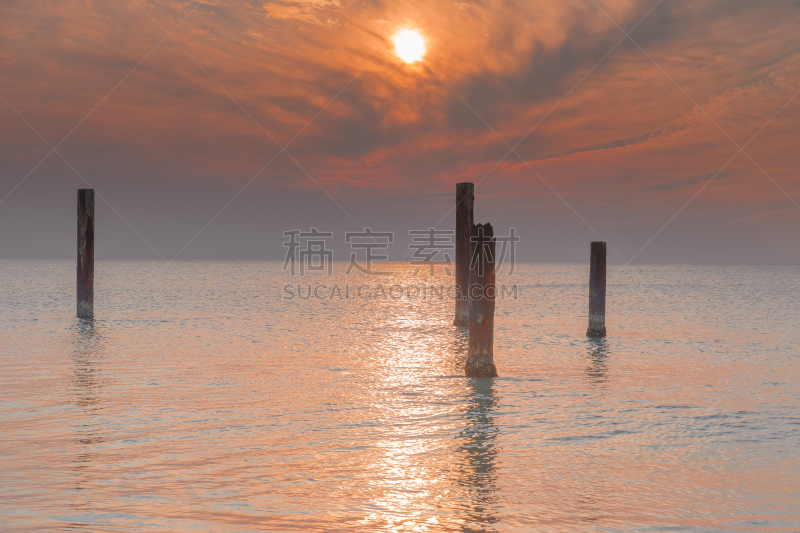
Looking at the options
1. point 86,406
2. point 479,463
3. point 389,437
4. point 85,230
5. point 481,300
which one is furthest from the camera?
point 85,230

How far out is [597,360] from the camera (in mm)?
16047

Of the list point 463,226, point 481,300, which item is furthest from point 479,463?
point 463,226

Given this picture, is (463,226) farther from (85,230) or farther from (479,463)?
(85,230)

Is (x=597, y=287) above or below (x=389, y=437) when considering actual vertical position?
above

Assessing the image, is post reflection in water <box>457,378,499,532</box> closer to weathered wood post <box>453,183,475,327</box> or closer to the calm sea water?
the calm sea water

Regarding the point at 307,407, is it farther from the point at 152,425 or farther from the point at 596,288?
the point at 596,288

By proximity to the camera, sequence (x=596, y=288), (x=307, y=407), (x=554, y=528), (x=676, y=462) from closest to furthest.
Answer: (x=554, y=528) < (x=676, y=462) < (x=307, y=407) < (x=596, y=288)

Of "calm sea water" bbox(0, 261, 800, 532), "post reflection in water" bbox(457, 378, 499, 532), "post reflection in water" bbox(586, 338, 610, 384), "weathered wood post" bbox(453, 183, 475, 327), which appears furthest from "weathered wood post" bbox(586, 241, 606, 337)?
"post reflection in water" bbox(457, 378, 499, 532)

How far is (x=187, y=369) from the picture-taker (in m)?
13.5

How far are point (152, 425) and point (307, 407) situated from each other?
246 centimetres

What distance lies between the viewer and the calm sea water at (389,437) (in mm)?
5664

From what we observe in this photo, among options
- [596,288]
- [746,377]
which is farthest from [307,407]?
[596,288]

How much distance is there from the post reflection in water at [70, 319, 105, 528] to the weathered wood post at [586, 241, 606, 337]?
41.2 feet

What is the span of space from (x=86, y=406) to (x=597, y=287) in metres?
14.0
